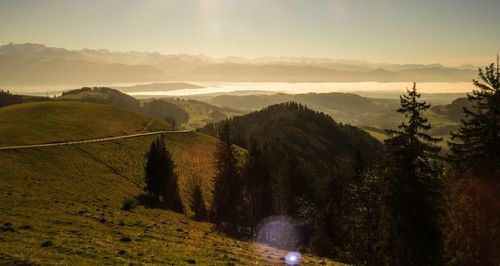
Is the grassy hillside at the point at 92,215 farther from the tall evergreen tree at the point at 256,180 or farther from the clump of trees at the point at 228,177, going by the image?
the tall evergreen tree at the point at 256,180

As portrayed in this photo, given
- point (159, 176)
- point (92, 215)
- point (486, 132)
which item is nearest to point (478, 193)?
point (486, 132)

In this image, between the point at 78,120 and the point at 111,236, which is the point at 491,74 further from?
the point at 78,120

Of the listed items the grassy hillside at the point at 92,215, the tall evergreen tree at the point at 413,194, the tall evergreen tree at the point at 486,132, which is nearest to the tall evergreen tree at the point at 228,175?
the grassy hillside at the point at 92,215

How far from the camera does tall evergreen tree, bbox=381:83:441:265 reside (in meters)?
35.8

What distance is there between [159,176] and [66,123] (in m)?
67.0

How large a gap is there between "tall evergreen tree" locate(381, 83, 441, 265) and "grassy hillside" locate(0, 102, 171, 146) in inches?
3201

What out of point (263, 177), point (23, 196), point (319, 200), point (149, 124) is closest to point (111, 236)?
point (23, 196)

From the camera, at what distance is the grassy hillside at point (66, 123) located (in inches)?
3828

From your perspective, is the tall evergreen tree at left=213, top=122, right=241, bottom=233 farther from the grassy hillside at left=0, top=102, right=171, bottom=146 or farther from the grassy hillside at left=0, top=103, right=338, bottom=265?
the grassy hillside at left=0, top=102, right=171, bottom=146

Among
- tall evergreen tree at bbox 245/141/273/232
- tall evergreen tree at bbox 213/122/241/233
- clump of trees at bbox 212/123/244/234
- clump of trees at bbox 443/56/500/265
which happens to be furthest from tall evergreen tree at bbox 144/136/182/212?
clump of trees at bbox 443/56/500/265

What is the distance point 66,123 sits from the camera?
405 ft

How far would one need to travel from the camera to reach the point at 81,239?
27750mm

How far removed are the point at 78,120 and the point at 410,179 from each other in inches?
4832

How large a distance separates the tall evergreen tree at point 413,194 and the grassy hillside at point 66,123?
81.3 metres
